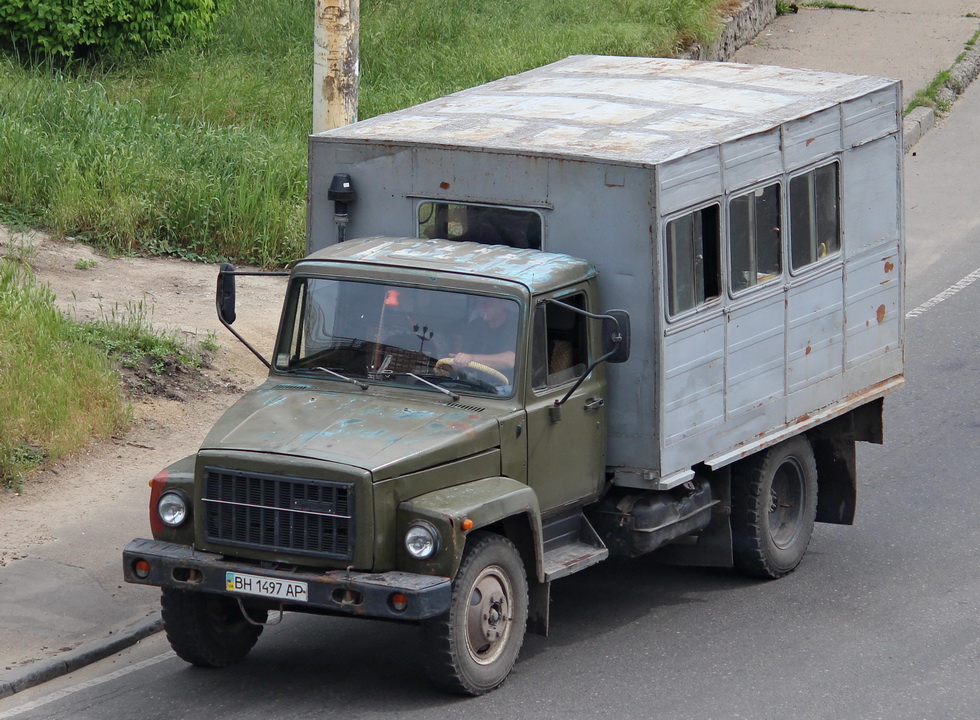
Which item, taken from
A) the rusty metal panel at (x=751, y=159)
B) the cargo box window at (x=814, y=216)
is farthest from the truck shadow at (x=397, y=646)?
the rusty metal panel at (x=751, y=159)

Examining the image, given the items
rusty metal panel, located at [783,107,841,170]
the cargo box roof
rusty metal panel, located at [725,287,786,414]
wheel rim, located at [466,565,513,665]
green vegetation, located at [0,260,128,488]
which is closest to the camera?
wheel rim, located at [466,565,513,665]

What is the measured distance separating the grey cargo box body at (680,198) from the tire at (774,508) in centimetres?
29

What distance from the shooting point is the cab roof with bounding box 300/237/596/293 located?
801 cm

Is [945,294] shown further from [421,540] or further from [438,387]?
[421,540]

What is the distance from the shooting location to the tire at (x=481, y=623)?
7.36m

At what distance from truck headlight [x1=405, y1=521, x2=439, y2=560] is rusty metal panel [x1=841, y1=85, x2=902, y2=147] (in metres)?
4.18

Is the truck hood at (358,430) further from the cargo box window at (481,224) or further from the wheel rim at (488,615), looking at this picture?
the cargo box window at (481,224)

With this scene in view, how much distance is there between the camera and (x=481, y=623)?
7.55 m

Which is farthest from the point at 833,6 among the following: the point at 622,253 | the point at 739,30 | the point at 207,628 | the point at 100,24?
the point at 207,628

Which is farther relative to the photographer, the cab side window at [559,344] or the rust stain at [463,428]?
the cab side window at [559,344]

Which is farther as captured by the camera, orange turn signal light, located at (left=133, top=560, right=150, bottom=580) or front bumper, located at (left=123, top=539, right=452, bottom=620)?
orange turn signal light, located at (left=133, top=560, right=150, bottom=580)

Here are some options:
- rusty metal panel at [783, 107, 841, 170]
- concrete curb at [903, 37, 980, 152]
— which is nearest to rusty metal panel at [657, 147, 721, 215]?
rusty metal panel at [783, 107, 841, 170]

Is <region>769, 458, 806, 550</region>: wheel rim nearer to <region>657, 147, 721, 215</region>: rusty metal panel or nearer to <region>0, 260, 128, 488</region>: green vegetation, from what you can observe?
<region>657, 147, 721, 215</region>: rusty metal panel

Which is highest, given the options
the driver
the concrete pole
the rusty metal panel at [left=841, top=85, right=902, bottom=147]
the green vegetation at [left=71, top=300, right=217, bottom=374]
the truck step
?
the concrete pole
